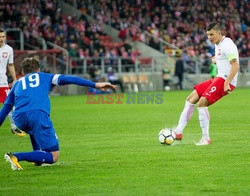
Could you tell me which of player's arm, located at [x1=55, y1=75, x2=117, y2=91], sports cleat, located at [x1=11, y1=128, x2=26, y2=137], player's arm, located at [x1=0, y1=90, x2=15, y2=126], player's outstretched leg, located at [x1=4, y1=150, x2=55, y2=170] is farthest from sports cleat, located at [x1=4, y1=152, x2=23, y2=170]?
sports cleat, located at [x1=11, y1=128, x2=26, y2=137]

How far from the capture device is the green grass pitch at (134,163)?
30.8ft

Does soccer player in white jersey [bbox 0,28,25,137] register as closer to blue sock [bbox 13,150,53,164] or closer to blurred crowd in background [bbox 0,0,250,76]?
blue sock [bbox 13,150,53,164]

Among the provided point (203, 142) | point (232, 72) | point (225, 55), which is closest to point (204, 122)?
point (203, 142)

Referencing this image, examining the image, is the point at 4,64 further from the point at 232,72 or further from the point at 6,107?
the point at 6,107

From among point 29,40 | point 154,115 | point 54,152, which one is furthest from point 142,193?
point 29,40

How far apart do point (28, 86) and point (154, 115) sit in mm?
13079

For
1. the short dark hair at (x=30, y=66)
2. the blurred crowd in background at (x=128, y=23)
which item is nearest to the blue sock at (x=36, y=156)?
the short dark hair at (x=30, y=66)

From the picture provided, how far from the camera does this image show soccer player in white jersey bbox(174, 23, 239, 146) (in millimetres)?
14141

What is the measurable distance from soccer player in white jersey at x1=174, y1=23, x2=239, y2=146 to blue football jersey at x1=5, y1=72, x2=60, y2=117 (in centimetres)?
404

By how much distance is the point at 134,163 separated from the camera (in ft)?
38.5

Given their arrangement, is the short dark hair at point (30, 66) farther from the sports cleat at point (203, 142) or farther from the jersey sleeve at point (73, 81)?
the sports cleat at point (203, 142)

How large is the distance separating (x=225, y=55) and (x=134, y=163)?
359 centimetres

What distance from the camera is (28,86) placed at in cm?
1109

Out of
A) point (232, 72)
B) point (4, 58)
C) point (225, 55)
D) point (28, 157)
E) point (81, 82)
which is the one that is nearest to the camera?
point (81, 82)
